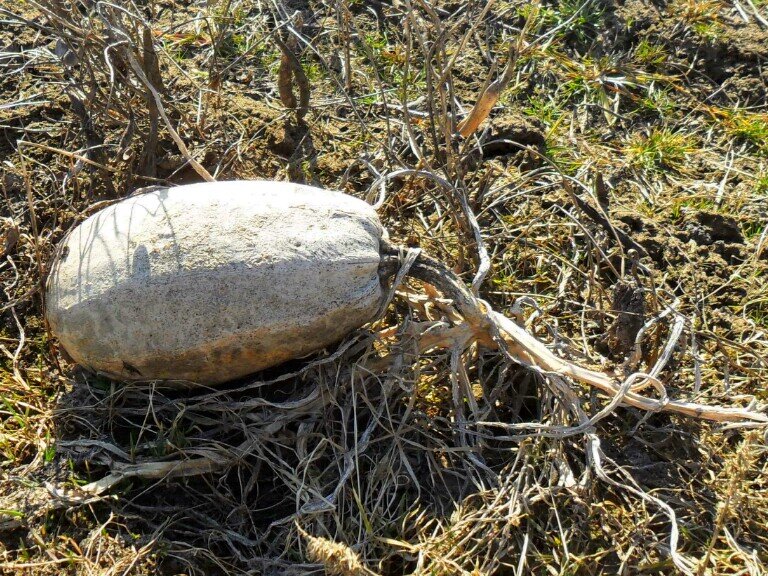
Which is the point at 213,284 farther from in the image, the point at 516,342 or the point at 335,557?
the point at 516,342

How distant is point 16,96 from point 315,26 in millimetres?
1336

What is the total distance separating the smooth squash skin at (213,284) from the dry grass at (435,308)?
0.14 metres

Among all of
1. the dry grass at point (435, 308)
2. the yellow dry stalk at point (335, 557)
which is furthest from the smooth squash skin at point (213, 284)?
the yellow dry stalk at point (335, 557)

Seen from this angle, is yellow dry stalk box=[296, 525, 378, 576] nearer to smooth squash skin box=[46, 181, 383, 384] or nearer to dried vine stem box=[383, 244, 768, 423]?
smooth squash skin box=[46, 181, 383, 384]

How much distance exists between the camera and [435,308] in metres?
2.76

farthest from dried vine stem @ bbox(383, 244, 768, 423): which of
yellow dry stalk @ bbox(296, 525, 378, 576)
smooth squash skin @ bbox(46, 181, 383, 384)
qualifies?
yellow dry stalk @ bbox(296, 525, 378, 576)

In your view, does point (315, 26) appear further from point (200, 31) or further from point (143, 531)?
point (143, 531)

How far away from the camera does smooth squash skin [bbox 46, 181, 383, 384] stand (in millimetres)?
2295

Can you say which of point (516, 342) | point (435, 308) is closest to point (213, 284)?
point (435, 308)

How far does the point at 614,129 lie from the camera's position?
140 inches

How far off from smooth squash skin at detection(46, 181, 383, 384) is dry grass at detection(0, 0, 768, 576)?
14 cm

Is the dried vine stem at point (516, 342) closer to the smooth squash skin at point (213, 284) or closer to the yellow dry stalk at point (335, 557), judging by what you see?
the smooth squash skin at point (213, 284)

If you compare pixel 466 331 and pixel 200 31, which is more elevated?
pixel 200 31

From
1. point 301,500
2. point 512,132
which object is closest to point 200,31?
point 512,132
